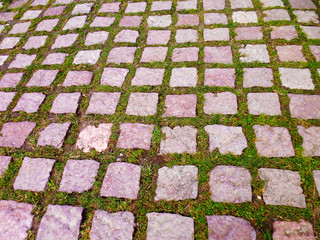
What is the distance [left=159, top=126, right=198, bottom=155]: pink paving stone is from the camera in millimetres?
2457

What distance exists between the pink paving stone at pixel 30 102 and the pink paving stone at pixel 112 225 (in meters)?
1.62

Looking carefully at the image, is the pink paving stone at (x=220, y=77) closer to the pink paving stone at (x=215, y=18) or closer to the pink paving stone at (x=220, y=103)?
the pink paving stone at (x=220, y=103)

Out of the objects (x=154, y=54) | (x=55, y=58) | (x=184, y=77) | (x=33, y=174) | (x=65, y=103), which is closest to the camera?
(x=33, y=174)

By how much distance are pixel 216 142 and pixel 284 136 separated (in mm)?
681

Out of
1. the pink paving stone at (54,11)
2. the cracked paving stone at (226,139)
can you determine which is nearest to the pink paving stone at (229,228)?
the cracked paving stone at (226,139)

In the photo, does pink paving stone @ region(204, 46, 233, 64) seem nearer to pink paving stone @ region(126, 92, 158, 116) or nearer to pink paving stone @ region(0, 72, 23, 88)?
pink paving stone @ region(126, 92, 158, 116)

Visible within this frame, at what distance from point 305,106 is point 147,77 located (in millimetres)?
1863

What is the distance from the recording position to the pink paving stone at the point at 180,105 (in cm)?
275

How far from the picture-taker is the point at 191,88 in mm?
2994

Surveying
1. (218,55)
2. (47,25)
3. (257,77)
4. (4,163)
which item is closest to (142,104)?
(218,55)

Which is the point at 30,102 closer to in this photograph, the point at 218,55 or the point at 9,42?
the point at 9,42

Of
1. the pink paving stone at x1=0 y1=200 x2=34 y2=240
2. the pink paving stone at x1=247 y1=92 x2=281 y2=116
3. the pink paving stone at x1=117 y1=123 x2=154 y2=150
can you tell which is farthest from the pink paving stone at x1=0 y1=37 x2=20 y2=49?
the pink paving stone at x1=247 y1=92 x2=281 y2=116

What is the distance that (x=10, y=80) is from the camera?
11.1ft

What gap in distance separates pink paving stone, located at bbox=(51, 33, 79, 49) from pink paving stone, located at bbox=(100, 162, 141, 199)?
2.37 m
